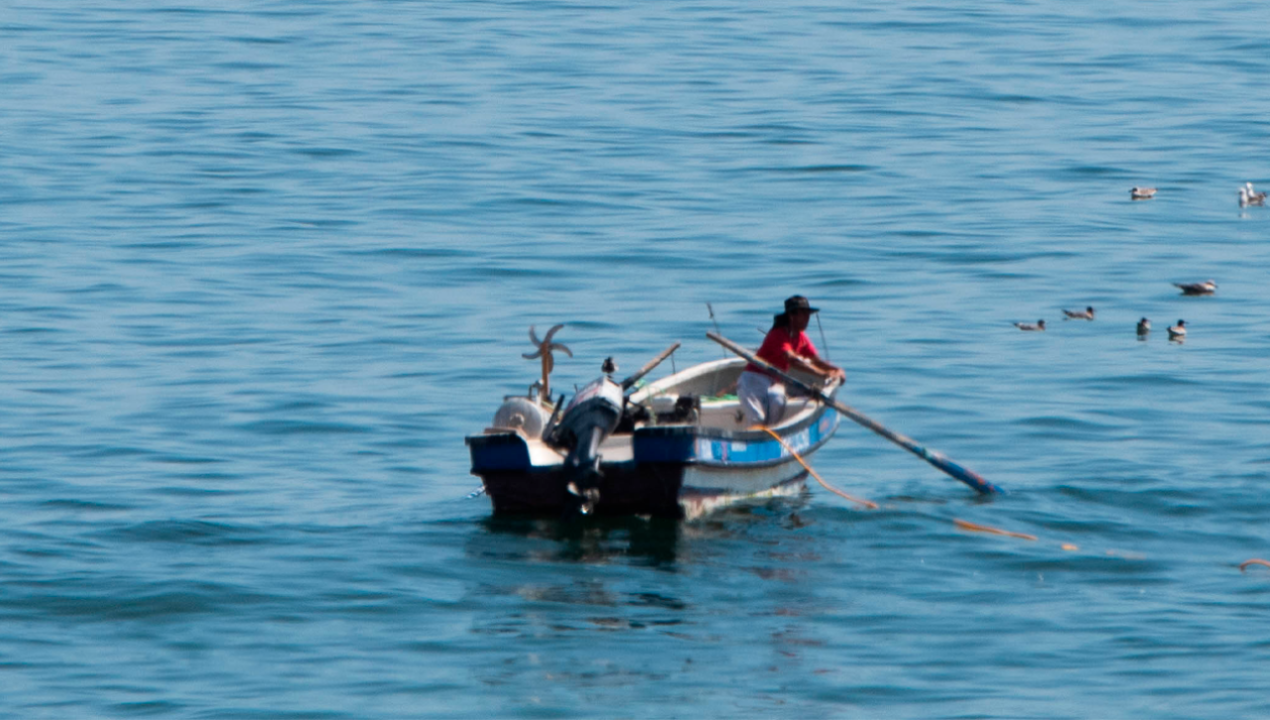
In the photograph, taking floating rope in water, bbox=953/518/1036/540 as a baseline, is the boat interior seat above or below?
above

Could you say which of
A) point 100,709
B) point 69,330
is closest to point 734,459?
point 100,709

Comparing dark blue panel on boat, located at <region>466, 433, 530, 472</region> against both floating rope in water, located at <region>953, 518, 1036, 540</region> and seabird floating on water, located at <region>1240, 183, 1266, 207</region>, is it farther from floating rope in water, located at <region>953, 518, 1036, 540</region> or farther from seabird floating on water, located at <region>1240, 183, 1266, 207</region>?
seabird floating on water, located at <region>1240, 183, 1266, 207</region>

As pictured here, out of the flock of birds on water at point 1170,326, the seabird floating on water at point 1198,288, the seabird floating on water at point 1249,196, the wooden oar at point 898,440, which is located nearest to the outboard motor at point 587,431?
the wooden oar at point 898,440

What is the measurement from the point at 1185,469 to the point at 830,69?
31.2 m

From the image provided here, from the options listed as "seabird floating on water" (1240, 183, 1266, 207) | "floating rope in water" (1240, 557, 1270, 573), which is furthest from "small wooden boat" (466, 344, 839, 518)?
"seabird floating on water" (1240, 183, 1266, 207)

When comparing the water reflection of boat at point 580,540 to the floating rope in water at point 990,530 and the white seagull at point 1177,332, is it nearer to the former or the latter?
the floating rope in water at point 990,530

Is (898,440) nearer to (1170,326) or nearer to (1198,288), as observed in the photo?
(1170,326)

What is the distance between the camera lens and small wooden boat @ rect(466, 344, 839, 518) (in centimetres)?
1866

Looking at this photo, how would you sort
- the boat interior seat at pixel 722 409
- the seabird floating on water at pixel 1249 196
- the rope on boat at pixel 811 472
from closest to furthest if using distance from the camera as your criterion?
the rope on boat at pixel 811 472 < the boat interior seat at pixel 722 409 < the seabird floating on water at pixel 1249 196

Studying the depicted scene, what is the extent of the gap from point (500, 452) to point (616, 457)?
1.43m

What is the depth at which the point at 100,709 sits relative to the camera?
1508cm

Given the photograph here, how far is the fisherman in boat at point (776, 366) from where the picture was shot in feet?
67.2

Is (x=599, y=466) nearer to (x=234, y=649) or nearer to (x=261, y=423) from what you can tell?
(x=234, y=649)

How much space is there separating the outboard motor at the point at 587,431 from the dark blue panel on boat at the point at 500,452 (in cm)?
40
